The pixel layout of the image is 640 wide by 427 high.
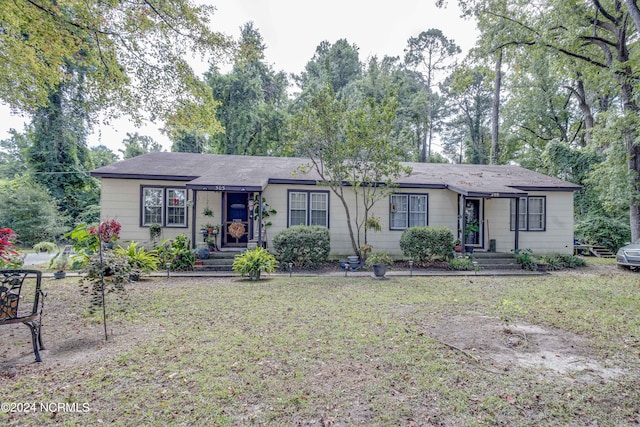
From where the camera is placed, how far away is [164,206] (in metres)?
11.5

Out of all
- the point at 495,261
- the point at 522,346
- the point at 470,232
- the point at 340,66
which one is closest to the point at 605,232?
the point at 470,232

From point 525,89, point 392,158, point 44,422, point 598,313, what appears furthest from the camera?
point 525,89

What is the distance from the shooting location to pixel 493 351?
4137mm

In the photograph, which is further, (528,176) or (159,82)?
(528,176)

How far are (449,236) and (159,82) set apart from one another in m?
10.1

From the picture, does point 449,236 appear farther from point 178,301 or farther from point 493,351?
point 178,301

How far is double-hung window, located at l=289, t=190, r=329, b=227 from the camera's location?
12102 mm

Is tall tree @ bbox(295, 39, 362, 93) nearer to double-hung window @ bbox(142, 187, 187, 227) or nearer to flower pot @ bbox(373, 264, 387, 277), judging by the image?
double-hung window @ bbox(142, 187, 187, 227)

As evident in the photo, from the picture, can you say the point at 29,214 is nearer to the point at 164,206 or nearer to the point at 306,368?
the point at 164,206

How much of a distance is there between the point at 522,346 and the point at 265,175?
962 cm

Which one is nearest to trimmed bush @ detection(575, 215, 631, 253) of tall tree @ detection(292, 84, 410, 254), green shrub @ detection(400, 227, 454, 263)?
green shrub @ detection(400, 227, 454, 263)

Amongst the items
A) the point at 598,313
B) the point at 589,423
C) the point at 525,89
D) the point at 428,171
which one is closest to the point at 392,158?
the point at 428,171

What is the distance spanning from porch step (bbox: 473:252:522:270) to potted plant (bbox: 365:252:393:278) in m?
3.40

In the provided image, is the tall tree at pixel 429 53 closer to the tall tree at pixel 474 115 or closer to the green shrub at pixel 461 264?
the tall tree at pixel 474 115
